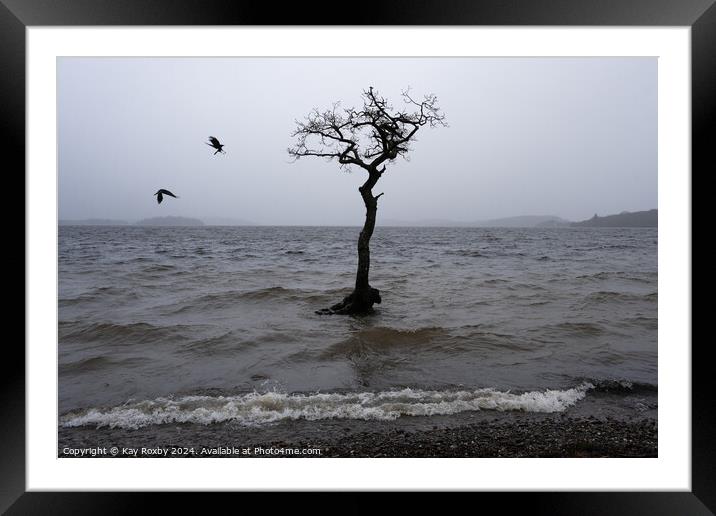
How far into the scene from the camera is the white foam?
4.33 meters

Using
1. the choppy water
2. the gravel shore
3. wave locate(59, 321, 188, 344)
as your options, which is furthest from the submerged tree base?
the gravel shore

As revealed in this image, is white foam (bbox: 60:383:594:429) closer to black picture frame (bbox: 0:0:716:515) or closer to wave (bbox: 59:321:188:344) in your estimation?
black picture frame (bbox: 0:0:716:515)

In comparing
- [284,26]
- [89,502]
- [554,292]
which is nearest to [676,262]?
[284,26]

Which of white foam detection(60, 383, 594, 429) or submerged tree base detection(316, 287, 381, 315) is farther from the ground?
submerged tree base detection(316, 287, 381, 315)

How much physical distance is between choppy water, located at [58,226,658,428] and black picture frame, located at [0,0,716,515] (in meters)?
0.95

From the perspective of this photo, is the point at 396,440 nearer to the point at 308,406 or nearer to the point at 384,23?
the point at 308,406

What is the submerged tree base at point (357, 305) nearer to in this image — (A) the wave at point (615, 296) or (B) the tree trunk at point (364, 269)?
(B) the tree trunk at point (364, 269)

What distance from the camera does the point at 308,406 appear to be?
4.49 metres

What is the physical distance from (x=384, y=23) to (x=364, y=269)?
205 inches

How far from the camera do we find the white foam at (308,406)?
4.33m

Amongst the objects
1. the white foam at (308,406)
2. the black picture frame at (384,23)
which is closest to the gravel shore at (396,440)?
the white foam at (308,406)

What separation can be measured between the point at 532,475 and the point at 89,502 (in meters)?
4.11

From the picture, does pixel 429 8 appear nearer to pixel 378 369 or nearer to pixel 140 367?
pixel 378 369

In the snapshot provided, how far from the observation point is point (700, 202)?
3541 mm
